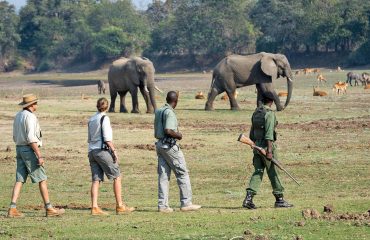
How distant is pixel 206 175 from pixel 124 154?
4.32 meters

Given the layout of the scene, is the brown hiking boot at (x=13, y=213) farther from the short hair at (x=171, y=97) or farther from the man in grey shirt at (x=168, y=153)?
the short hair at (x=171, y=97)

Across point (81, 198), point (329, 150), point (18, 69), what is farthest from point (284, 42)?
point (81, 198)

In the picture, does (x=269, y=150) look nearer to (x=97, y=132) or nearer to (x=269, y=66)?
(x=97, y=132)

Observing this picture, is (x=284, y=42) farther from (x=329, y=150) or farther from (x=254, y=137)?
(x=254, y=137)

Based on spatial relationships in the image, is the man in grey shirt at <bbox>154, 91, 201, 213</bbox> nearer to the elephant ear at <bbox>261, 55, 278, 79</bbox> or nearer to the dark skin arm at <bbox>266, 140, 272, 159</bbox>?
the dark skin arm at <bbox>266, 140, 272, 159</bbox>

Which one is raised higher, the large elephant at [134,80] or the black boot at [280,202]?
the black boot at [280,202]

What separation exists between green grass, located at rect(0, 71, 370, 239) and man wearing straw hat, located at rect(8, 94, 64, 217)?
1.18 feet

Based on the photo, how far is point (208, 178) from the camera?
64.8ft

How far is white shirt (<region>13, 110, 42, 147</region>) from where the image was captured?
14.8 m

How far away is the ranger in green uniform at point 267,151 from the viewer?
1506cm

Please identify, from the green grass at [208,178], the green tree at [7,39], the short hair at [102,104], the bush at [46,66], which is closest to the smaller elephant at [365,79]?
the green grass at [208,178]

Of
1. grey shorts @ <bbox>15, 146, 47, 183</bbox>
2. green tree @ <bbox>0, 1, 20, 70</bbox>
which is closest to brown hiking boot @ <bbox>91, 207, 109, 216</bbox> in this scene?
grey shorts @ <bbox>15, 146, 47, 183</bbox>

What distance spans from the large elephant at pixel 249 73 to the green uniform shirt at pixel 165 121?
23.3m

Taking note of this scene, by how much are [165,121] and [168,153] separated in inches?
18.2
